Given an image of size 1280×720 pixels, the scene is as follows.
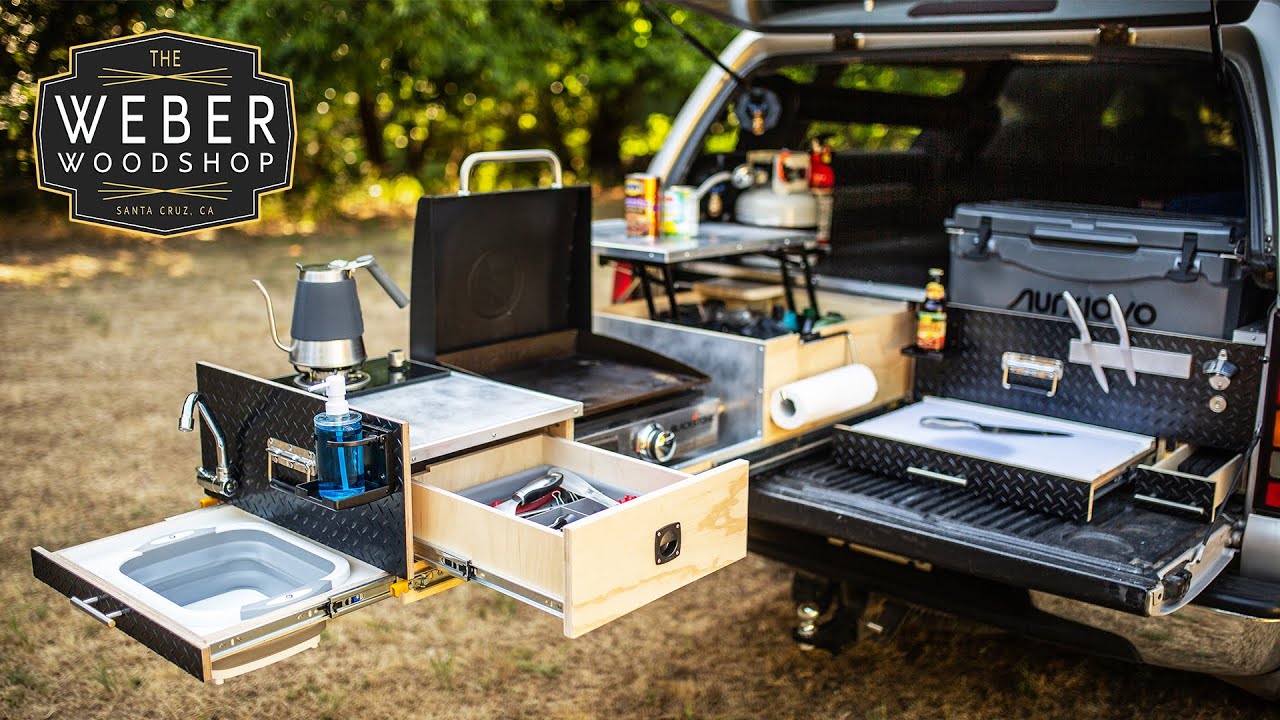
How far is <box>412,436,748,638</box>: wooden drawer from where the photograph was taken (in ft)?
6.79

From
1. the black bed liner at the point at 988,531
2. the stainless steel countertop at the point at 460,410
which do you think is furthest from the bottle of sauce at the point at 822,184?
the stainless steel countertop at the point at 460,410

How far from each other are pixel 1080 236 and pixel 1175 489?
754 millimetres

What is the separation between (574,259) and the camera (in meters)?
3.40

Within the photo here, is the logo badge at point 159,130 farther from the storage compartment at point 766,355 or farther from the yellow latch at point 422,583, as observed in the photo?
the yellow latch at point 422,583

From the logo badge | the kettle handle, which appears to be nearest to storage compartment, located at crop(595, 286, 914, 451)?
the kettle handle

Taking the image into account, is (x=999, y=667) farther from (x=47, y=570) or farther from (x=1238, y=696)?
(x=47, y=570)

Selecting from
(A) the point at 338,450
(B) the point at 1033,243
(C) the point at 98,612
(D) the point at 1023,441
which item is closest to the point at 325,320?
(A) the point at 338,450

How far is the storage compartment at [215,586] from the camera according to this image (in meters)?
2.04

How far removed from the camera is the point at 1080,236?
3.20 m

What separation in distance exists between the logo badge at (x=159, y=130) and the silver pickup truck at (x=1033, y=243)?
1.42 m

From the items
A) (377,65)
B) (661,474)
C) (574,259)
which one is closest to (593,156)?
(377,65)

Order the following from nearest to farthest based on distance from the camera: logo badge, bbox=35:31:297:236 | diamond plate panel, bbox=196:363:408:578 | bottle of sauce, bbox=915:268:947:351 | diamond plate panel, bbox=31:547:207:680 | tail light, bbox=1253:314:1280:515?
diamond plate panel, bbox=31:547:207:680 < diamond plate panel, bbox=196:363:408:578 < tail light, bbox=1253:314:1280:515 < bottle of sauce, bbox=915:268:947:351 < logo badge, bbox=35:31:297:236

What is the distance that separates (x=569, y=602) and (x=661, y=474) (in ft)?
1.61

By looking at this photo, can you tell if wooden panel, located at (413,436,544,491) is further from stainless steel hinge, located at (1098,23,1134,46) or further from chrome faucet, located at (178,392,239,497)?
stainless steel hinge, located at (1098,23,1134,46)
